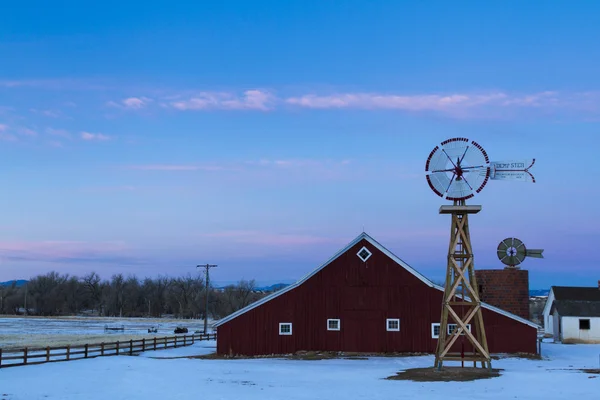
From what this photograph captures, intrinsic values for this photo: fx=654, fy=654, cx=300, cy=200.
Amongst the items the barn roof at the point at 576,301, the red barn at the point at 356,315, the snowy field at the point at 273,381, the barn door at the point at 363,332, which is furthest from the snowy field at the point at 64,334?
the barn roof at the point at 576,301

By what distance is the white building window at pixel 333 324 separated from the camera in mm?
38844

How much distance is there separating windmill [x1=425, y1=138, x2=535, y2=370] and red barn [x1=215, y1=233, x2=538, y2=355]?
322 inches

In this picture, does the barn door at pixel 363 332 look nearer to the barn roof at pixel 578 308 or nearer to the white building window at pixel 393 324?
the white building window at pixel 393 324

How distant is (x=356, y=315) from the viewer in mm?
38781

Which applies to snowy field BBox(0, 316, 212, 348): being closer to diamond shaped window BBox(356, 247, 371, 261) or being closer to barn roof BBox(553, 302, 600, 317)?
diamond shaped window BBox(356, 247, 371, 261)

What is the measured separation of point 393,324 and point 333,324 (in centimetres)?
354

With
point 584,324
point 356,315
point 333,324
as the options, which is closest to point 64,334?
point 333,324

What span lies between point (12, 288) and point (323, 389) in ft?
608

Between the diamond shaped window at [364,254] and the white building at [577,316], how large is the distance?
22685 millimetres

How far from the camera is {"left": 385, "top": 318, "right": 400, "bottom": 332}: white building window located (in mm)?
38438

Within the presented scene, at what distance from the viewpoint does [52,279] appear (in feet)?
602

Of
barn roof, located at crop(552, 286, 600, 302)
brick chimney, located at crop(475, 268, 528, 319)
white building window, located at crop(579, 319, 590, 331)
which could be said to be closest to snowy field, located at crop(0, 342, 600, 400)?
brick chimney, located at crop(475, 268, 528, 319)

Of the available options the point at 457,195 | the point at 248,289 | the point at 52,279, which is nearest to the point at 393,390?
the point at 457,195

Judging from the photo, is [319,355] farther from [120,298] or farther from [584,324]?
[120,298]
